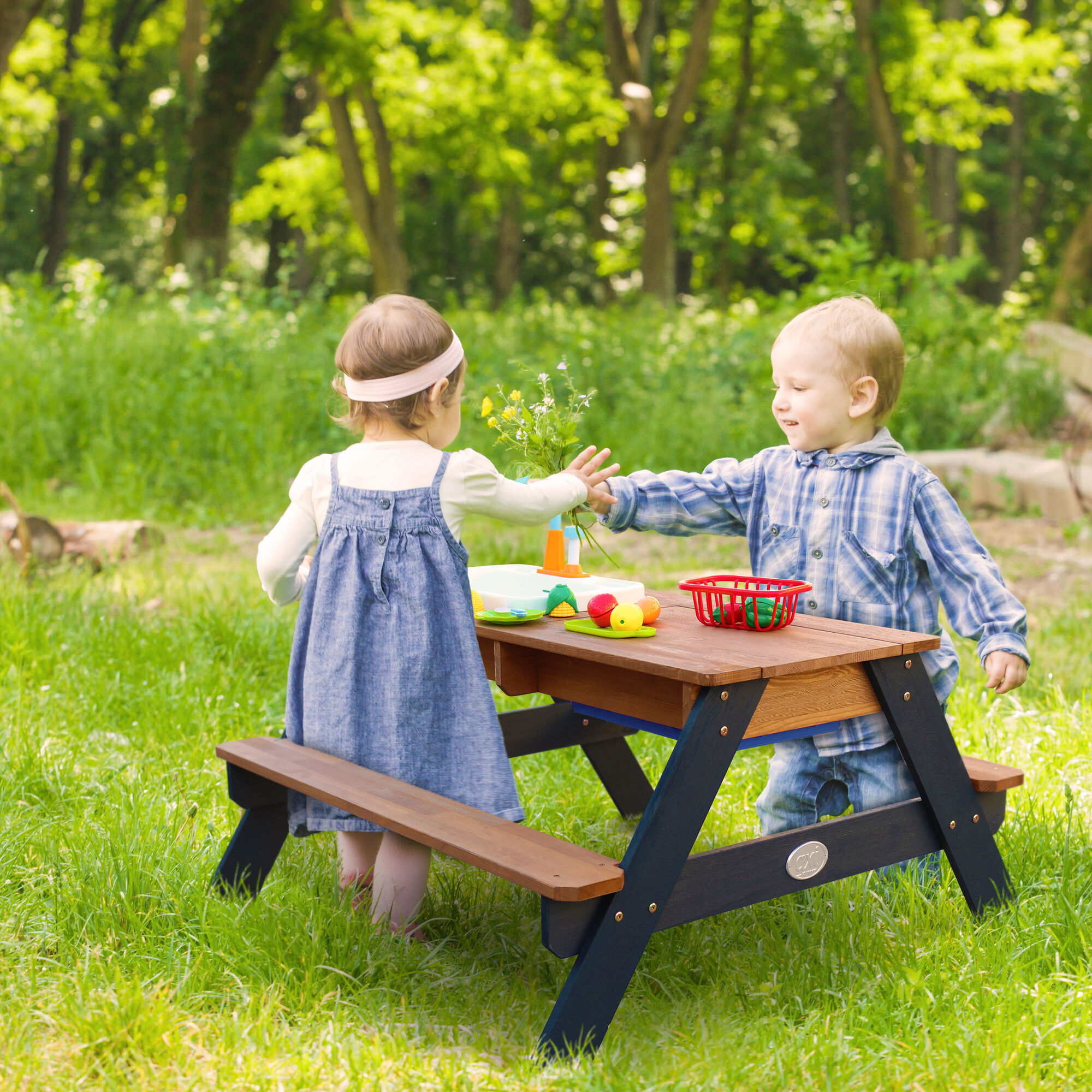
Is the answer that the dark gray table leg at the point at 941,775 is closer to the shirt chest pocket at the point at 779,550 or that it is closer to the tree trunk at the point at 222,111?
the shirt chest pocket at the point at 779,550

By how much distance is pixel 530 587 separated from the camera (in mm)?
2670

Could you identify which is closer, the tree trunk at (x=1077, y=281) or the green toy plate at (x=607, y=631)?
the green toy plate at (x=607, y=631)

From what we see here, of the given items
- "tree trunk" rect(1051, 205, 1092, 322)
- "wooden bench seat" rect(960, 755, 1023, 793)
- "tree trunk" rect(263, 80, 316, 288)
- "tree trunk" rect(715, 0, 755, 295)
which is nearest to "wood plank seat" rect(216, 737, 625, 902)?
"wooden bench seat" rect(960, 755, 1023, 793)

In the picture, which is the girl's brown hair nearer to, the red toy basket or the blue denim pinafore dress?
the blue denim pinafore dress

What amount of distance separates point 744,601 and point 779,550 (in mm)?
443

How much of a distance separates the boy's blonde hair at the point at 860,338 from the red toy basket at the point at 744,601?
560mm

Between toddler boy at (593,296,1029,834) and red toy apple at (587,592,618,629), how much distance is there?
1.41 ft

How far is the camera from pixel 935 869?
8.79 ft

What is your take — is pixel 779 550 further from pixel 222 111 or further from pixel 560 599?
pixel 222 111

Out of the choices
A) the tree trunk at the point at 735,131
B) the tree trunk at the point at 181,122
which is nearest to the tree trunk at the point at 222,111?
the tree trunk at the point at 181,122

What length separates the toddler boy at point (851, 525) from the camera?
2.58 meters

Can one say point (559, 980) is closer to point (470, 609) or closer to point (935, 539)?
point (470, 609)

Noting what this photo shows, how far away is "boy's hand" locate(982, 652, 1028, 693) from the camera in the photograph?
7.71 ft

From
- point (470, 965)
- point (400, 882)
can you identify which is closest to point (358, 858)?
point (400, 882)
